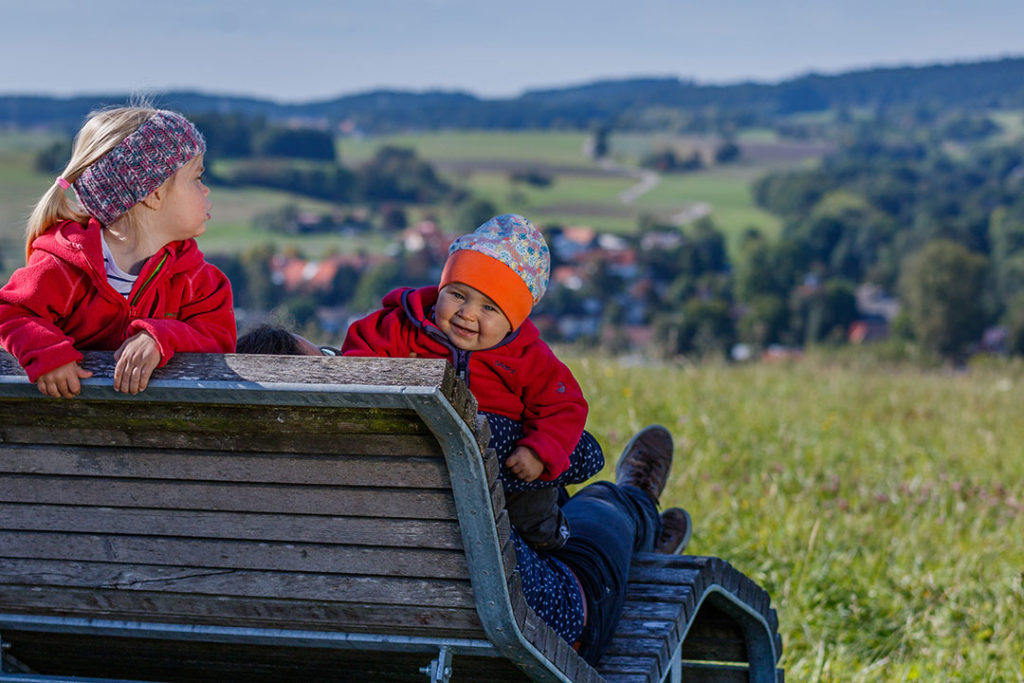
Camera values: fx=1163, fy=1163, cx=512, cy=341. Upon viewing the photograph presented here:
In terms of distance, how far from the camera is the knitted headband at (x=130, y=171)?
2.46m

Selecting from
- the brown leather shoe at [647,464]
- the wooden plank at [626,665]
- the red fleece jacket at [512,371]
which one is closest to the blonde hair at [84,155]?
the red fleece jacket at [512,371]

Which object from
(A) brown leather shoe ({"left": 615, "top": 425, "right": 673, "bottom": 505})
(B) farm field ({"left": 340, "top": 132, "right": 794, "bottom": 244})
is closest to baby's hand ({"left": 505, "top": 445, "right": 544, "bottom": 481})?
(A) brown leather shoe ({"left": 615, "top": 425, "right": 673, "bottom": 505})

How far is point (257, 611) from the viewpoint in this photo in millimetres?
2139

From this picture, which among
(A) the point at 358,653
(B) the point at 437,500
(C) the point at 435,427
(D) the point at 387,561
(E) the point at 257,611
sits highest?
(C) the point at 435,427

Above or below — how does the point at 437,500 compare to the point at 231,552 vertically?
above

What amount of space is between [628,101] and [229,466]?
135504 millimetres

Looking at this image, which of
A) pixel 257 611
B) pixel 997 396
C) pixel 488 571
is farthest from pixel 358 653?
pixel 997 396

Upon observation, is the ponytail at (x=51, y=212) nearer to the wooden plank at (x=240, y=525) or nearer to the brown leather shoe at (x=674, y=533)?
the wooden plank at (x=240, y=525)

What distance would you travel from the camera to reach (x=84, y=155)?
8.20 ft

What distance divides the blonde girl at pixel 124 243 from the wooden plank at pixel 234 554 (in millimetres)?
375

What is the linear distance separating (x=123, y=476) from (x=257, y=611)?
348 mm

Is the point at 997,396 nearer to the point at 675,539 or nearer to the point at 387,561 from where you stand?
the point at 675,539

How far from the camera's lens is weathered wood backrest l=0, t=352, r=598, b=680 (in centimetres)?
183

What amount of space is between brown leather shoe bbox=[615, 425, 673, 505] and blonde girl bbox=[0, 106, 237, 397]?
5.32ft
